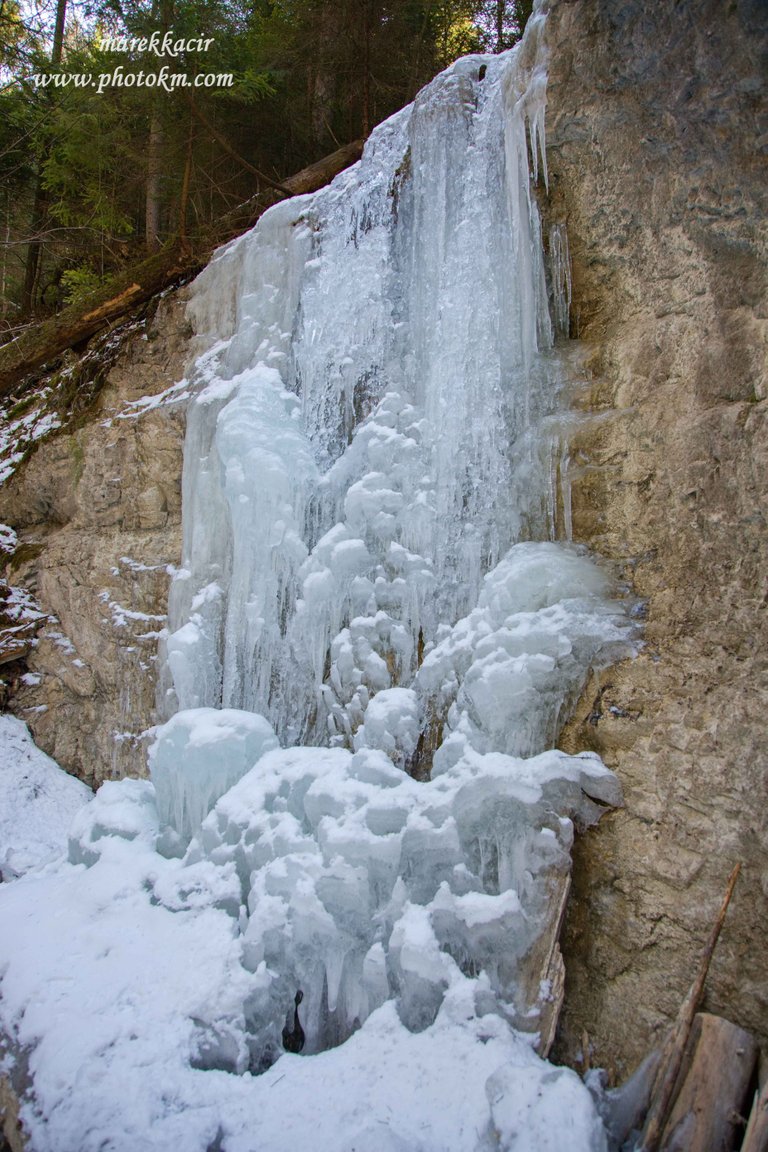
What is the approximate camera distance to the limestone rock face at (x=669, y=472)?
94.3 inches

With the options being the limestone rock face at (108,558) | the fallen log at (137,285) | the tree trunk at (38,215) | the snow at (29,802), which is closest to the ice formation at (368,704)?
the limestone rock face at (108,558)

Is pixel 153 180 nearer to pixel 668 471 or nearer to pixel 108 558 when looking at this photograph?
pixel 108 558

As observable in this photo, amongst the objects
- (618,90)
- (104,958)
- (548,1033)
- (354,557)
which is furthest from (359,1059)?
(618,90)

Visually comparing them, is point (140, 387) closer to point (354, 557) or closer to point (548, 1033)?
point (354, 557)

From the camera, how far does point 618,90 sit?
3.20 metres

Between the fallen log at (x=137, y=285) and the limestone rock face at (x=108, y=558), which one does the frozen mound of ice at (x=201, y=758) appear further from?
the fallen log at (x=137, y=285)

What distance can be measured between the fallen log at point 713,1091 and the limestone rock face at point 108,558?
3.89 meters

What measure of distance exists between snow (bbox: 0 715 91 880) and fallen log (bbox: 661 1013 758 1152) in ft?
11.7

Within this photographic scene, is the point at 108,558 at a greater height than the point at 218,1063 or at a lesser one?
greater

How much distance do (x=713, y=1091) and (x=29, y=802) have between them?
4.59 m

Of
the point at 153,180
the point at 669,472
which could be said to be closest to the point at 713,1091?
the point at 669,472

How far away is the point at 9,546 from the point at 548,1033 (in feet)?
19.1

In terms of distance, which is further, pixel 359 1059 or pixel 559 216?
pixel 559 216

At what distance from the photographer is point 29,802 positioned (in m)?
4.86
